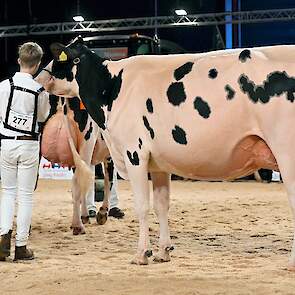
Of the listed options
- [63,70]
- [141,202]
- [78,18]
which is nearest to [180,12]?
[78,18]

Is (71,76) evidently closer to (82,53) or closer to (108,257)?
(82,53)

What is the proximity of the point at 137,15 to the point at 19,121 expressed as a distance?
→ 50.4ft

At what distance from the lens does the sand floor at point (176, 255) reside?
4.77 m

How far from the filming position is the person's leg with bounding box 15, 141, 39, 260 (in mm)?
5707

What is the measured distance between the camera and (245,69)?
503cm

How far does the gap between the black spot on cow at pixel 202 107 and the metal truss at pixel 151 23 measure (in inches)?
528

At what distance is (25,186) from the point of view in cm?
576

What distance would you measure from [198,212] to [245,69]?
4547 millimetres

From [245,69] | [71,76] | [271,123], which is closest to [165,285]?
[271,123]

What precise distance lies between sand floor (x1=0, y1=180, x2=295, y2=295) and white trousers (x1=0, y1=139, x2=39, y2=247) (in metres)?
0.34

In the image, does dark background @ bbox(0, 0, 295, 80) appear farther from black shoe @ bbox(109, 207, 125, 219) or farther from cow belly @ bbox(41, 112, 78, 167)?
cow belly @ bbox(41, 112, 78, 167)

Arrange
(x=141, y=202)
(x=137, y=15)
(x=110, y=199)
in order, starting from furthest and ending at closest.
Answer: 1. (x=137, y=15)
2. (x=110, y=199)
3. (x=141, y=202)

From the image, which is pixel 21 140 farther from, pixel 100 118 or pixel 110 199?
pixel 110 199

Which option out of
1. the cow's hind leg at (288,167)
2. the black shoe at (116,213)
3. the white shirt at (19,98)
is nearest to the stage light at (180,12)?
the black shoe at (116,213)
